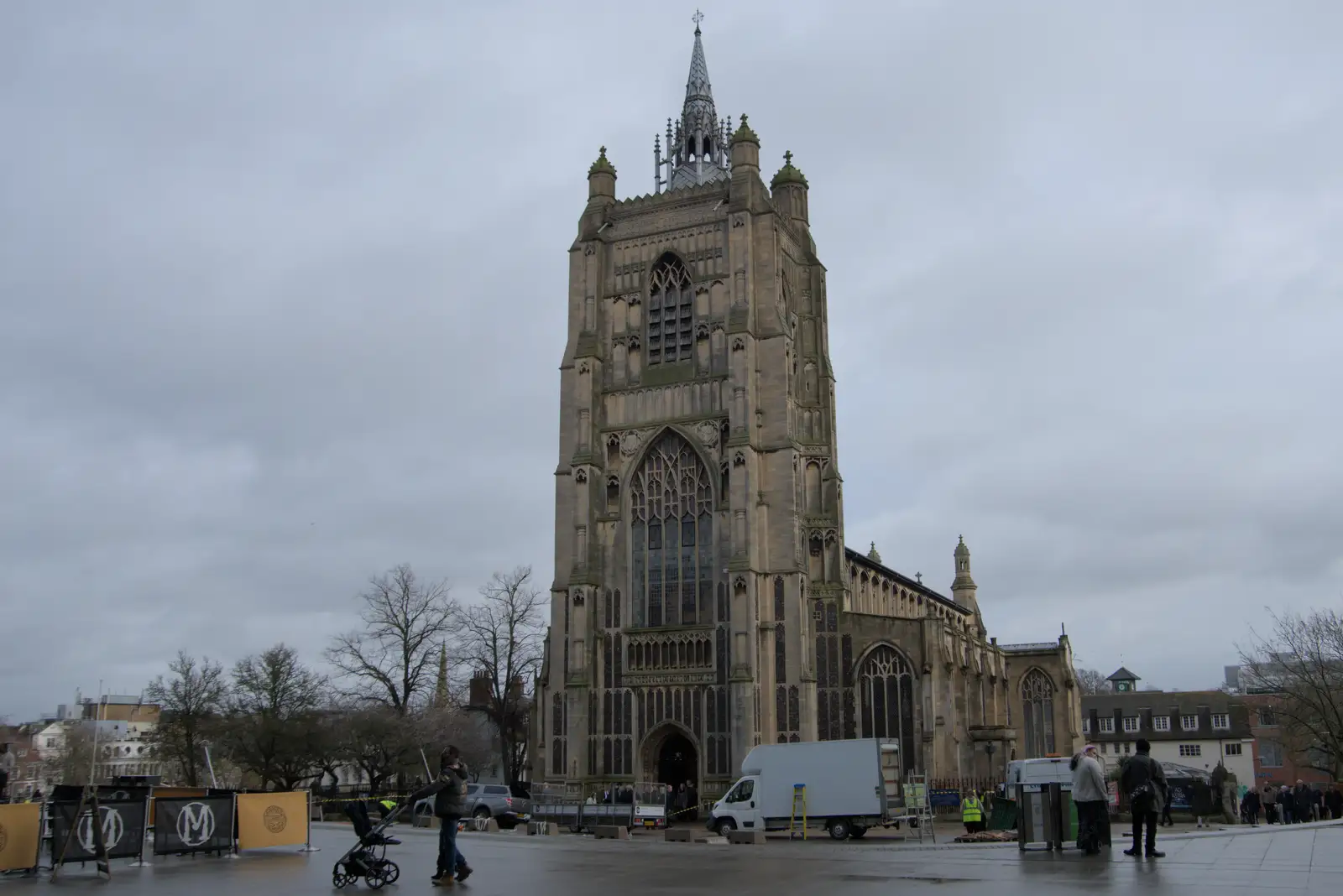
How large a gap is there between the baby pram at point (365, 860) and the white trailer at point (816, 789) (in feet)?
62.0

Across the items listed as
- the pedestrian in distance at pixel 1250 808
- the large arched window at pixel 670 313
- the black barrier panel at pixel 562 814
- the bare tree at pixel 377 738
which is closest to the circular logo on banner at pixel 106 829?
the black barrier panel at pixel 562 814

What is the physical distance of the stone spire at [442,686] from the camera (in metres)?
64.3

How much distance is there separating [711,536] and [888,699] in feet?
33.2

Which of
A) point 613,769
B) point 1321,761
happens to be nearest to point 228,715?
point 613,769

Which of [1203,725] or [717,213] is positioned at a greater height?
[717,213]

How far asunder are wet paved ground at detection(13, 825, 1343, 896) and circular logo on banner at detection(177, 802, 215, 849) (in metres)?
0.40

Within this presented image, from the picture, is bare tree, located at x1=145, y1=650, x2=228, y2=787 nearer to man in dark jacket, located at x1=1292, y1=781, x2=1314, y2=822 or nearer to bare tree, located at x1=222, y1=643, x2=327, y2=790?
bare tree, located at x1=222, y1=643, x2=327, y2=790

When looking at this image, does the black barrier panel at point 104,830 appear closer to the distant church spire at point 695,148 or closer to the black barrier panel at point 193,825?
the black barrier panel at point 193,825

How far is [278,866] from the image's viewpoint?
18438mm

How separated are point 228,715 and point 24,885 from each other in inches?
1734

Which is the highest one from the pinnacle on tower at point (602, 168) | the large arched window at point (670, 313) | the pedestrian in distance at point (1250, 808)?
the pinnacle on tower at point (602, 168)

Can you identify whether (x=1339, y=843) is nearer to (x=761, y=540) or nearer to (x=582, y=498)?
(x=761, y=540)

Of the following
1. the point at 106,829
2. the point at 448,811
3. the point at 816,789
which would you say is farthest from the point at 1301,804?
the point at 106,829

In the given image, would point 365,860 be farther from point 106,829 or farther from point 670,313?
point 670,313
